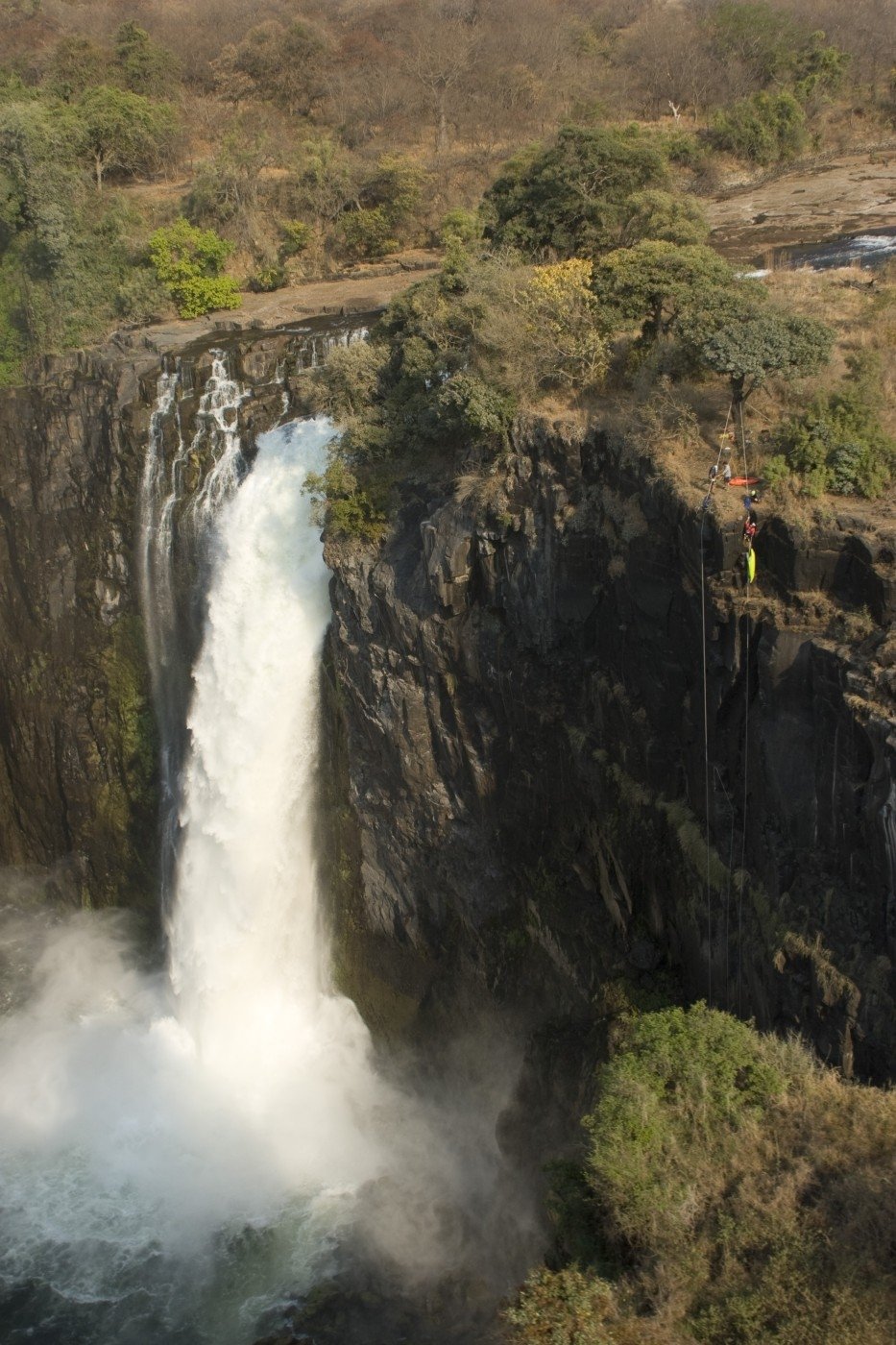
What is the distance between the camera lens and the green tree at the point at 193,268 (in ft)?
115

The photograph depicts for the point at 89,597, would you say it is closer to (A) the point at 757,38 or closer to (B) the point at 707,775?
(B) the point at 707,775

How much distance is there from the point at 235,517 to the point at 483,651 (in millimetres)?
8310

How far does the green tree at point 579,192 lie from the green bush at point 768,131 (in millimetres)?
13921

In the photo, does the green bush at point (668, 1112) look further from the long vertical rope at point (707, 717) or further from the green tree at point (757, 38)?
the green tree at point (757, 38)

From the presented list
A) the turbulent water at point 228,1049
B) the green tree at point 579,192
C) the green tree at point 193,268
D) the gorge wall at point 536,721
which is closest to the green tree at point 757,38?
the green tree at point 579,192

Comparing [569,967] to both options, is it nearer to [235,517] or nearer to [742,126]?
[235,517]

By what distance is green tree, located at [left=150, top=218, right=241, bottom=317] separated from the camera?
34969 mm

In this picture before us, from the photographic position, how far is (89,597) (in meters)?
28.8

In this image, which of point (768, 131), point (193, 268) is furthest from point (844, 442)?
point (768, 131)

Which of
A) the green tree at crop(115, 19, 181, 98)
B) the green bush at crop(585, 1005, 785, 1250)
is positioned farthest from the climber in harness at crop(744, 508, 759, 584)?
the green tree at crop(115, 19, 181, 98)

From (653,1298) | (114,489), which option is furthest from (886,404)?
(114,489)

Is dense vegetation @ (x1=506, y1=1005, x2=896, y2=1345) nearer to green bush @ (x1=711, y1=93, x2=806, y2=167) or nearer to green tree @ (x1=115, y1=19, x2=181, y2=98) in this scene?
green bush @ (x1=711, y1=93, x2=806, y2=167)

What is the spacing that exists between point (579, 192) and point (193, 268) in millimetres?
14450

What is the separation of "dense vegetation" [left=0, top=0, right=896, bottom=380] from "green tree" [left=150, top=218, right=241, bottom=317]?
0.15 metres
